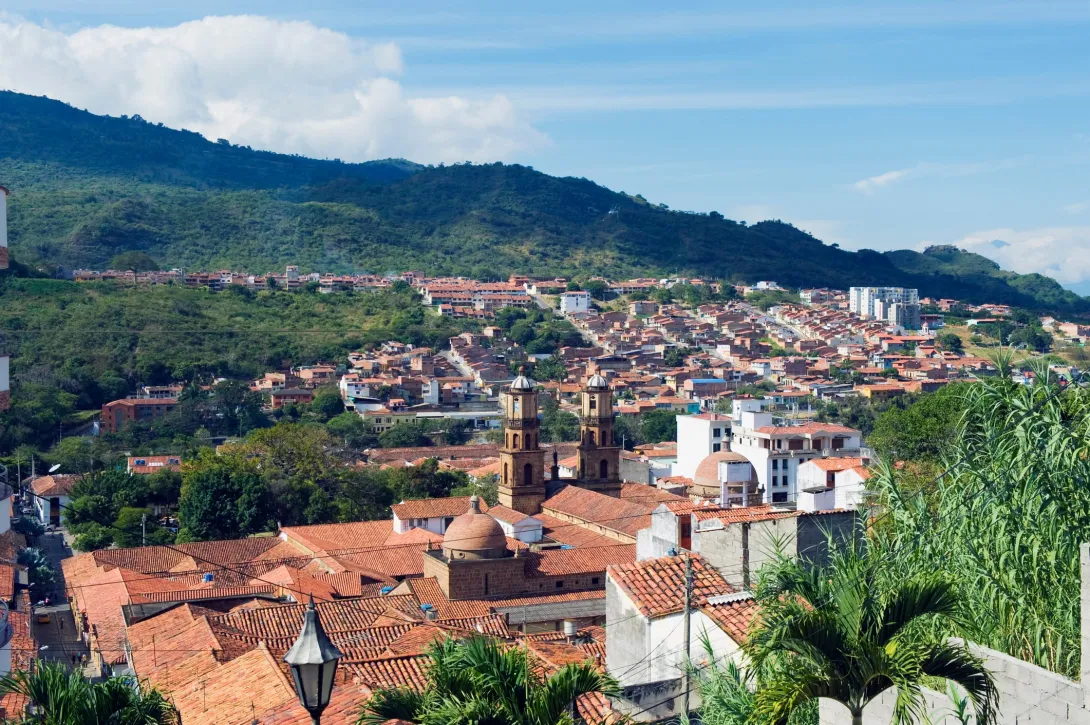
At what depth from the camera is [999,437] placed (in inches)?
297

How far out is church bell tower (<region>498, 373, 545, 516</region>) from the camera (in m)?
34.8

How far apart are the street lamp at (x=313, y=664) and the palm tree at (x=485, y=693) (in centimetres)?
100

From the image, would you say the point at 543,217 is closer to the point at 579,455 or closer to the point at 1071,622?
the point at 579,455

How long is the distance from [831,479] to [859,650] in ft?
89.7

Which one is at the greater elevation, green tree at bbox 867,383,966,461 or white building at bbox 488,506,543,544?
green tree at bbox 867,383,966,461

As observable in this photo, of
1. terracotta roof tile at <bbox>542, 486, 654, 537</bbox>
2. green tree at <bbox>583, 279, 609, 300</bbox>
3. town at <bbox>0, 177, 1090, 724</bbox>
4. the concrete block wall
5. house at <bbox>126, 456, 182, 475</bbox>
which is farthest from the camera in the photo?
green tree at <bbox>583, 279, 609, 300</bbox>

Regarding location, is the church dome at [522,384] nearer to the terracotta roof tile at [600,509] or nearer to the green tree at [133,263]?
the terracotta roof tile at [600,509]

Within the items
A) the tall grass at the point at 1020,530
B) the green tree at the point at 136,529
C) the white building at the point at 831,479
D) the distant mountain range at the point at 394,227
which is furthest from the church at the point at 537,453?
the distant mountain range at the point at 394,227

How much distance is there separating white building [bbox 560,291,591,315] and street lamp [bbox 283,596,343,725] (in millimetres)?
100840

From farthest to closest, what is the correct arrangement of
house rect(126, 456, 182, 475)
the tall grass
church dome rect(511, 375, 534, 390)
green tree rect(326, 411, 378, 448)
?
green tree rect(326, 411, 378, 448)
house rect(126, 456, 182, 475)
church dome rect(511, 375, 534, 390)
the tall grass

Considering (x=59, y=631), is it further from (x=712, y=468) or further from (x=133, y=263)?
(x=133, y=263)

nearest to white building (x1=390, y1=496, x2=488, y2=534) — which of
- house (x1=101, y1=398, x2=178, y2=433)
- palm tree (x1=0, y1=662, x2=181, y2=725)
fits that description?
palm tree (x1=0, y1=662, x2=181, y2=725)

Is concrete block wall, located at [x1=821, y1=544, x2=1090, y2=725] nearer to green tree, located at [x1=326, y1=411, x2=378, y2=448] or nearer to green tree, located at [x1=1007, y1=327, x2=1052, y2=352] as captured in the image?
green tree, located at [x1=326, y1=411, x2=378, y2=448]

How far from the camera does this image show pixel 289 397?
67.4 m
